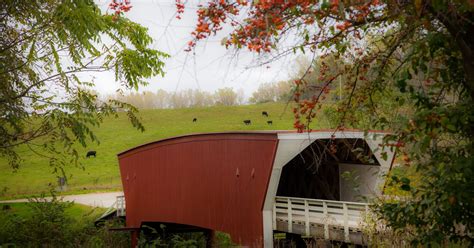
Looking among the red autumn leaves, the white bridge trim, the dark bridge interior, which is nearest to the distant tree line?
the dark bridge interior

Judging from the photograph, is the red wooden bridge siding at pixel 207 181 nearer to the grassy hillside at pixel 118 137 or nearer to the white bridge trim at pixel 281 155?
the white bridge trim at pixel 281 155

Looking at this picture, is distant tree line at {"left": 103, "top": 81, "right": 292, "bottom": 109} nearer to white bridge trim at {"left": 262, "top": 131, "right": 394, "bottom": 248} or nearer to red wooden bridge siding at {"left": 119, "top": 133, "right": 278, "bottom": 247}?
red wooden bridge siding at {"left": 119, "top": 133, "right": 278, "bottom": 247}

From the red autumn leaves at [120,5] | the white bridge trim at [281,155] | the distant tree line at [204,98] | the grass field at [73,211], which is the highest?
the distant tree line at [204,98]

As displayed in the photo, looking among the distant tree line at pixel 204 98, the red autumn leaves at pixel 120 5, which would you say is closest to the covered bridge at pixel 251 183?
the red autumn leaves at pixel 120 5

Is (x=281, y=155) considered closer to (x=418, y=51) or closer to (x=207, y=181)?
(x=207, y=181)


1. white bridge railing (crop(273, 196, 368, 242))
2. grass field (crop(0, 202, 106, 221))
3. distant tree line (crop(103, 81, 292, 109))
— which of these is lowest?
grass field (crop(0, 202, 106, 221))

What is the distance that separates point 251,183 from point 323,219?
72.2 inches

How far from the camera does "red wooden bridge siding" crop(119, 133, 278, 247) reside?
33.2 ft

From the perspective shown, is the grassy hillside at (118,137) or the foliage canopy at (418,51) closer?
the foliage canopy at (418,51)

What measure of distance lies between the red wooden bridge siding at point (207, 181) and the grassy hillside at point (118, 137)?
9032 millimetres

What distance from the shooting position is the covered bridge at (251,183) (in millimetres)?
9609

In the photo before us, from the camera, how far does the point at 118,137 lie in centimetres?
4466

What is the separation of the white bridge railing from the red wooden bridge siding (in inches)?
24.6

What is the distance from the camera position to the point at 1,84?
8898mm
